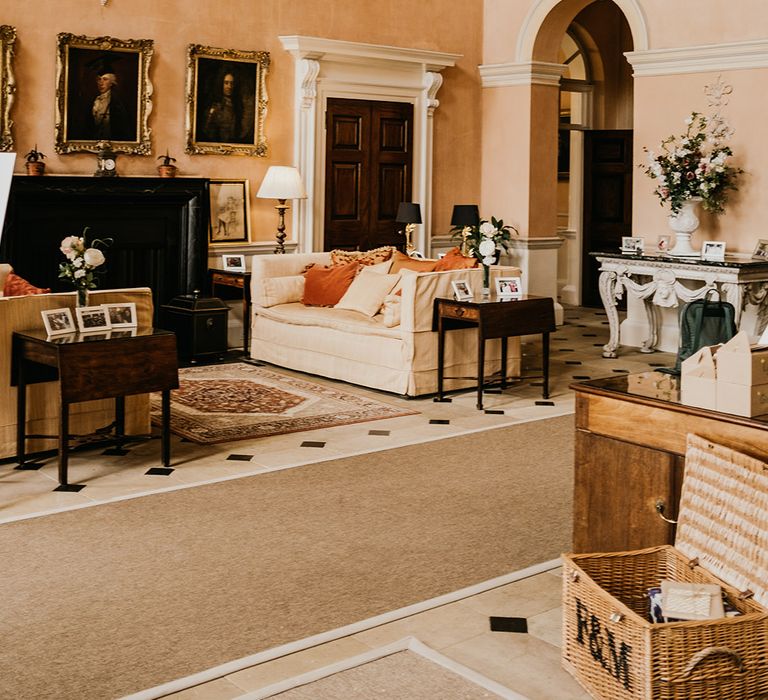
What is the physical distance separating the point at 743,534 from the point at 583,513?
0.80 m

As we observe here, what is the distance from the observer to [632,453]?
3.63 metres

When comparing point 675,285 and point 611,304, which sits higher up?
point 675,285

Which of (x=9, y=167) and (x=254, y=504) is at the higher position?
(x=9, y=167)

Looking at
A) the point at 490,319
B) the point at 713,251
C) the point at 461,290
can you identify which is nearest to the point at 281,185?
the point at 461,290

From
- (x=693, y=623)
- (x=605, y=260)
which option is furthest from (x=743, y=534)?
(x=605, y=260)

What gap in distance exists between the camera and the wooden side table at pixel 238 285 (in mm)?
9555

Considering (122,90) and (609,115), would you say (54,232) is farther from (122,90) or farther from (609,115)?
(609,115)

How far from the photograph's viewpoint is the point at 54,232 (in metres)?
8.98

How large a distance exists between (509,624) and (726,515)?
38.8 inches

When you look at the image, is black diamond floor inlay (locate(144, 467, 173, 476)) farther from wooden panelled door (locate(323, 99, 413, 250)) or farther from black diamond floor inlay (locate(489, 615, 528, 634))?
wooden panelled door (locate(323, 99, 413, 250))

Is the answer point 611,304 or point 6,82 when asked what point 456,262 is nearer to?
point 611,304

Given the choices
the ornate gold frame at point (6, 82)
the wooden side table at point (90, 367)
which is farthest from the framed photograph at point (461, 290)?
the ornate gold frame at point (6, 82)

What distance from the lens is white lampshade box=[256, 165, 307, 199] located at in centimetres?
993

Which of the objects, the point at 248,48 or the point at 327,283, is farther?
the point at 248,48
